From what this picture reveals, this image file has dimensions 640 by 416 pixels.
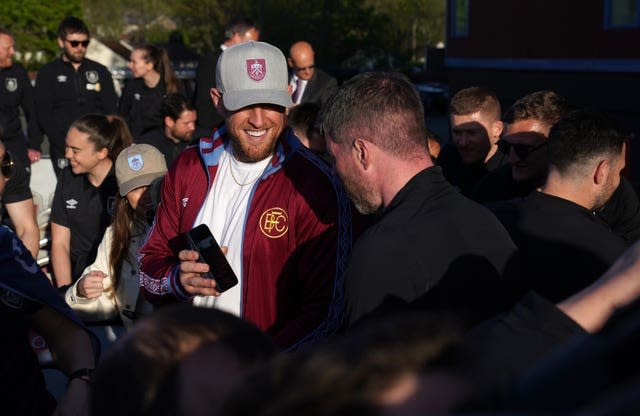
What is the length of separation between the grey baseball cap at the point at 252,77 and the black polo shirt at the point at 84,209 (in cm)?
227

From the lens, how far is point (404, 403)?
0.99 m

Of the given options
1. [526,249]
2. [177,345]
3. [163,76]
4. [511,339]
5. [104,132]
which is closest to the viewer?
[177,345]

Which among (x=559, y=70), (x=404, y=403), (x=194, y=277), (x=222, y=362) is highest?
(x=404, y=403)

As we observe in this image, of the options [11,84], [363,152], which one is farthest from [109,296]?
[11,84]

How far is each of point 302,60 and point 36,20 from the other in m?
46.6

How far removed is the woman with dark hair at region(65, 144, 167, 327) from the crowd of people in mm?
12

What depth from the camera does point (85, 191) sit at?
536cm

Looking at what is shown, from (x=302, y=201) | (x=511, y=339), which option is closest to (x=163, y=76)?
(x=302, y=201)

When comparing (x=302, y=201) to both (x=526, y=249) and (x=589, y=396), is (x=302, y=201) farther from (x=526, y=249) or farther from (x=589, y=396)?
(x=589, y=396)

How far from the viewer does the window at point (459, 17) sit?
20.9m

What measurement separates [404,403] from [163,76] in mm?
7603

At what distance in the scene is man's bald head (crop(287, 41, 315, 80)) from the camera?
8.07 m

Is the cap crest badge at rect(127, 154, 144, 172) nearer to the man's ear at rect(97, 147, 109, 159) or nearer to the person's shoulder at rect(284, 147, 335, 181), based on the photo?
the man's ear at rect(97, 147, 109, 159)

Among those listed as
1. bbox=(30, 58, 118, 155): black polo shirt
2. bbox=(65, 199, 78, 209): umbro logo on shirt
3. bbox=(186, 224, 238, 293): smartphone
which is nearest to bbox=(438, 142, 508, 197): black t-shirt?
bbox=(65, 199, 78, 209): umbro logo on shirt
